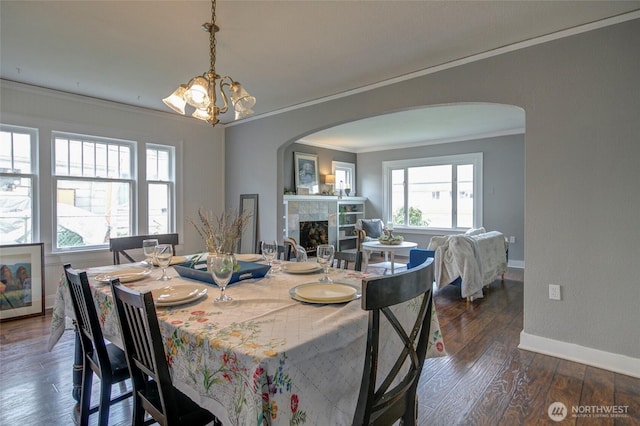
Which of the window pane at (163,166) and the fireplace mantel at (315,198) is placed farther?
the fireplace mantel at (315,198)

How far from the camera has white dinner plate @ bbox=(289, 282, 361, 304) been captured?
1.40 m

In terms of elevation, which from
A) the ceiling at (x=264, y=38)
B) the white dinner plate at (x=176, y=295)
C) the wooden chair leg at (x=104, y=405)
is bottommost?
the wooden chair leg at (x=104, y=405)

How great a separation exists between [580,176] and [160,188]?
4845 millimetres

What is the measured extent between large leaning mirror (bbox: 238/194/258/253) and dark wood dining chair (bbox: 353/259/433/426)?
151 inches

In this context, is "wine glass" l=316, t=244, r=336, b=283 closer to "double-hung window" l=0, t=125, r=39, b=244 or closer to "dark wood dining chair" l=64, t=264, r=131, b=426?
"dark wood dining chair" l=64, t=264, r=131, b=426

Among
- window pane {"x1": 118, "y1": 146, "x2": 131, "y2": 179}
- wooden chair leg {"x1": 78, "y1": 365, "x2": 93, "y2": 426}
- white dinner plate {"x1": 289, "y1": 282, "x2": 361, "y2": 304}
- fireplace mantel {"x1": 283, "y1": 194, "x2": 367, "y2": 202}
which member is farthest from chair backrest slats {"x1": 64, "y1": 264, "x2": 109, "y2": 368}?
fireplace mantel {"x1": 283, "y1": 194, "x2": 367, "y2": 202}

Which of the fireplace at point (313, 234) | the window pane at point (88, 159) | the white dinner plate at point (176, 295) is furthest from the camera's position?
the fireplace at point (313, 234)

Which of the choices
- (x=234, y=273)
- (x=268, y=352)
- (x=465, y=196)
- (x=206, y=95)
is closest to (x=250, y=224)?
(x=206, y=95)

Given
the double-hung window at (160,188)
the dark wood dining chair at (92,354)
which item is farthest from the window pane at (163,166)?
the dark wood dining chair at (92,354)

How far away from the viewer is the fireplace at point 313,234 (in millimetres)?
6895

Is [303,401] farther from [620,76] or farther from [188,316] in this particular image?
[620,76]

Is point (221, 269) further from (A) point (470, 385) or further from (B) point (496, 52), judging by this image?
(B) point (496, 52)

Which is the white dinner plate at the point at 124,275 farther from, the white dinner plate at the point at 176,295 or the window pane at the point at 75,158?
the window pane at the point at 75,158

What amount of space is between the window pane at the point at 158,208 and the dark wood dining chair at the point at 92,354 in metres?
3.24
